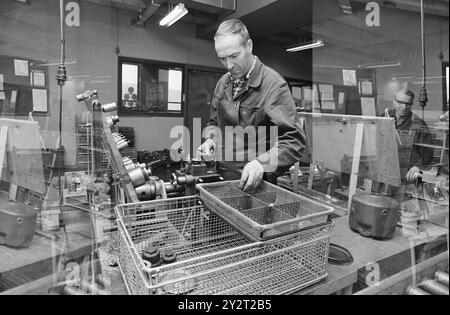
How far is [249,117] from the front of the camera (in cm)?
141

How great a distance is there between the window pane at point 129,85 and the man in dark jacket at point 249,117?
3542mm

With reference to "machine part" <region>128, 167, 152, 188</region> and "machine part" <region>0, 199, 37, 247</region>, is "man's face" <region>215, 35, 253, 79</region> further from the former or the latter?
"machine part" <region>0, 199, 37, 247</region>

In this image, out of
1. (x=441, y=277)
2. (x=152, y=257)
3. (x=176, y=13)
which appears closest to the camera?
(x=441, y=277)

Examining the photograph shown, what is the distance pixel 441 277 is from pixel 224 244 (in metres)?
0.60

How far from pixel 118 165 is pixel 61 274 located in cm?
48

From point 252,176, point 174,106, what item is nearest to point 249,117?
point 252,176

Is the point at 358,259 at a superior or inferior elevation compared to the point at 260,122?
inferior

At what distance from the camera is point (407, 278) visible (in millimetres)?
722

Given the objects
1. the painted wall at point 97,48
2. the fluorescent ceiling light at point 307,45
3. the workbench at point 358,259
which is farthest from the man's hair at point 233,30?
the fluorescent ceiling light at point 307,45

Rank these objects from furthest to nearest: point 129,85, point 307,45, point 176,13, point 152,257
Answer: point 307,45 < point 129,85 < point 176,13 < point 152,257

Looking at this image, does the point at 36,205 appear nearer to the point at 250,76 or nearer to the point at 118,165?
the point at 118,165

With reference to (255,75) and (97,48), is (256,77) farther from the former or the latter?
(97,48)

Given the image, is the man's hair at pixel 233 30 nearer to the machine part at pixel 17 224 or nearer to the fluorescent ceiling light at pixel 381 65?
the machine part at pixel 17 224
